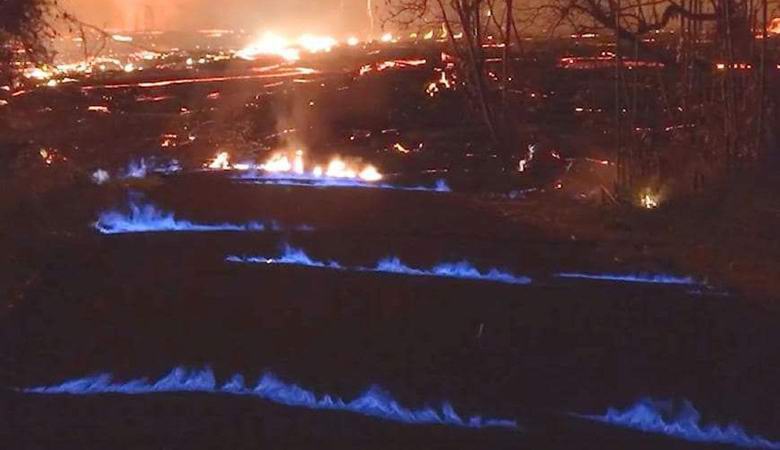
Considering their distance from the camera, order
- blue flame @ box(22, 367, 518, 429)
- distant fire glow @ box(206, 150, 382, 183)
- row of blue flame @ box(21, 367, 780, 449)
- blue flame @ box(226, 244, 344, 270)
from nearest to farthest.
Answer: row of blue flame @ box(21, 367, 780, 449), blue flame @ box(22, 367, 518, 429), blue flame @ box(226, 244, 344, 270), distant fire glow @ box(206, 150, 382, 183)

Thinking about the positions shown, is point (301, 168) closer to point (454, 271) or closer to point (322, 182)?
point (322, 182)

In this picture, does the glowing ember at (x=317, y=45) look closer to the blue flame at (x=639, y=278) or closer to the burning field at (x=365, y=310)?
the burning field at (x=365, y=310)

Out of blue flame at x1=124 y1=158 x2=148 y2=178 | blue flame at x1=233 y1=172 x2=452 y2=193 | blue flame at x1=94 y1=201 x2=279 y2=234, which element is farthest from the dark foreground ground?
blue flame at x1=124 y1=158 x2=148 y2=178

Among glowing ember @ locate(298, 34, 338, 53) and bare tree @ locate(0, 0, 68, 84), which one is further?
glowing ember @ locate(298, 34, 338, 53)

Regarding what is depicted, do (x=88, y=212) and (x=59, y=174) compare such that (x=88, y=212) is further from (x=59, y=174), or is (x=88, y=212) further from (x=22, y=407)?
(x=22, y=407)

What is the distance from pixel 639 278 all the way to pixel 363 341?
265 cm

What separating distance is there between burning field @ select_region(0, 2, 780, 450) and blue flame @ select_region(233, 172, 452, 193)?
0.07 m

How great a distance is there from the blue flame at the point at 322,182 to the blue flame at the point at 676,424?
6.16 m

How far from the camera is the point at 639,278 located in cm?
821

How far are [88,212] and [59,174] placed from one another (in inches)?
92.5

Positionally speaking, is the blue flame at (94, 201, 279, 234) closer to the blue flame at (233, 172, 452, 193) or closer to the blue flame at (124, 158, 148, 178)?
the blue flame at (233, 172, 452, 193)

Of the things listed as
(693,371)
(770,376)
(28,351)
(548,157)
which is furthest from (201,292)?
(548,157)

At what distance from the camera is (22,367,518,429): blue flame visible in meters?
6.08

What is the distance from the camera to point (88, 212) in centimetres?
1093
